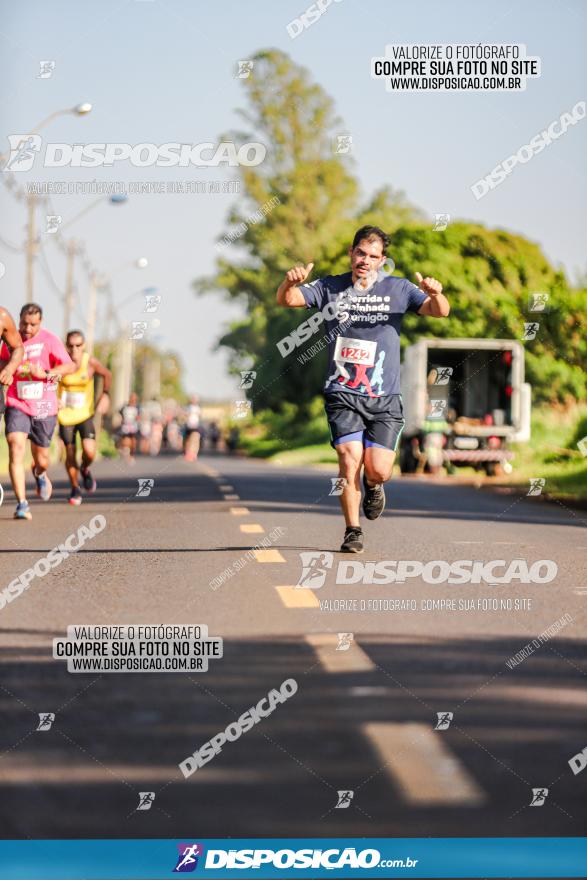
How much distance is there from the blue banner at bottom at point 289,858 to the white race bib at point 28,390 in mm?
10163

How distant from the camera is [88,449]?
15750mm

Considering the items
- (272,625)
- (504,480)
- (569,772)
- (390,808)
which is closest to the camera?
(390,808)

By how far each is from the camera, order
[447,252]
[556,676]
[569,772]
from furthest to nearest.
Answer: [447,252], [556,676], [569,772]

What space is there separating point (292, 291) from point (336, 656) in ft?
10.3

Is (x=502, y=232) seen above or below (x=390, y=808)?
above

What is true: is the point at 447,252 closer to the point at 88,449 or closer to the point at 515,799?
the point at 88,449

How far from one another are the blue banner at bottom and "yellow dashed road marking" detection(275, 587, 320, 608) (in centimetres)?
407

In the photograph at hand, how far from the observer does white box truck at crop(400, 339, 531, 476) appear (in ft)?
83.1

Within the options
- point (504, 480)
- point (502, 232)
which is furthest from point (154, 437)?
point (504, 480)

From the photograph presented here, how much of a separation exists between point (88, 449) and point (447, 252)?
3266 centimetres

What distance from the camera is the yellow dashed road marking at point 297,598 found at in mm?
7039
